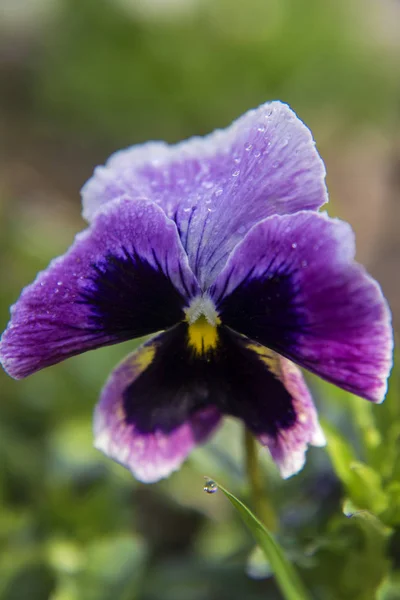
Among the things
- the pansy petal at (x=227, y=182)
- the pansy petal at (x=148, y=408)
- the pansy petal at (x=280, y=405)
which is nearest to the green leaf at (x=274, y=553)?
the pansy petal at (x=280, y=405)

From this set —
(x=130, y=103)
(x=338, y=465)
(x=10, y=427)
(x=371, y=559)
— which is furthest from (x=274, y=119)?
(x=130, y=103)

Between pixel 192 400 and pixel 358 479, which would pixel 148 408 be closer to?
pixel 192 400

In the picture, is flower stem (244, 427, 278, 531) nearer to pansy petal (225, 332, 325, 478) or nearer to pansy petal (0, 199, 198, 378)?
pansy petal (225, 332, 325, 478)

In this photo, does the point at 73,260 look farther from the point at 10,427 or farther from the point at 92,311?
the point at 10,427

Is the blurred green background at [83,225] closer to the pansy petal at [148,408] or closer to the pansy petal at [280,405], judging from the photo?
the pansy petal at [280,405]

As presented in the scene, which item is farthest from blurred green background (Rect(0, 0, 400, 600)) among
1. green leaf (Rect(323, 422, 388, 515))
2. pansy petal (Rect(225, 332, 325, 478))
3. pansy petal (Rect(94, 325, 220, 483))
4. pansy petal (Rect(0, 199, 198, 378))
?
pansy petal (Rect(0, 199, 198, 378))
